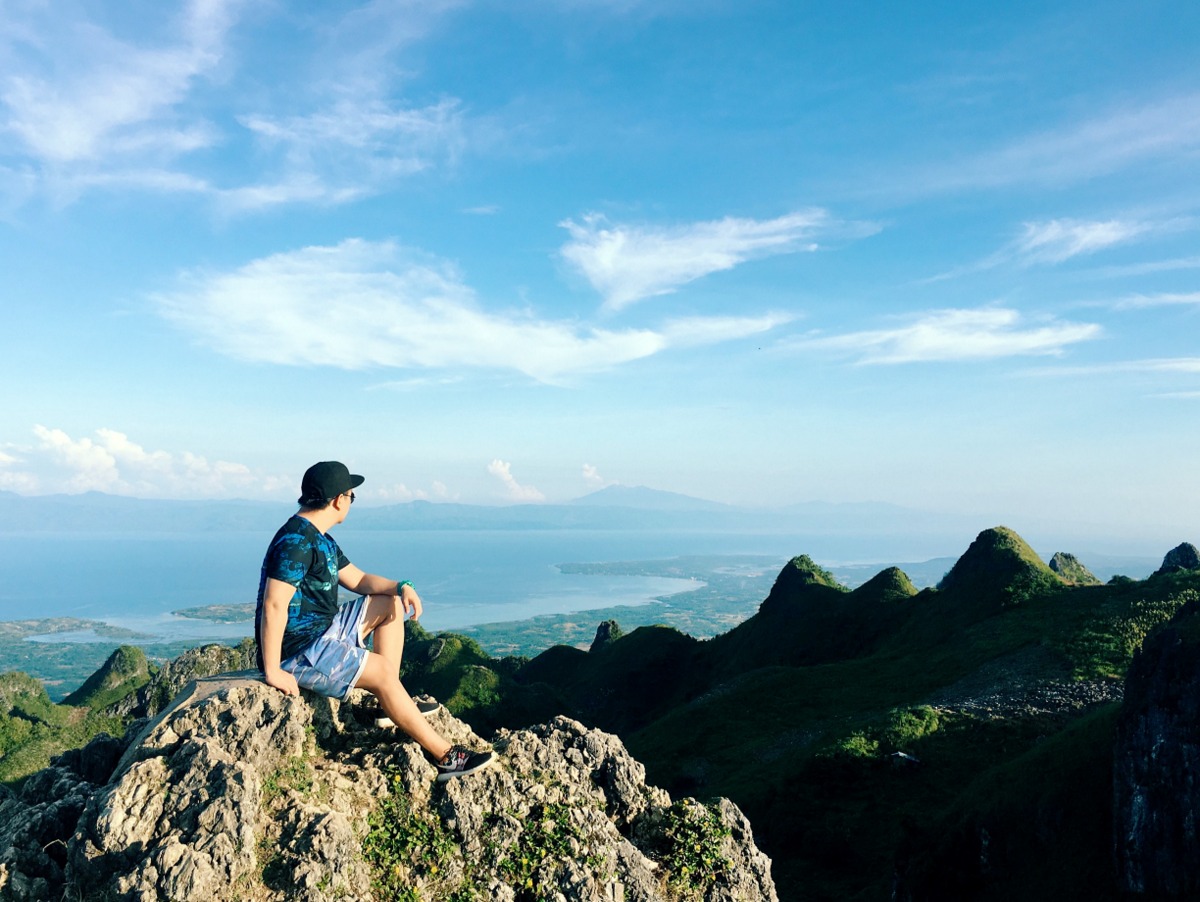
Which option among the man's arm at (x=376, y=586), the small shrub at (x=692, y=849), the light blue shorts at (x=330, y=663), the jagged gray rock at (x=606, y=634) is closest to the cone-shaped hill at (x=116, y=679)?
the jagged gray rock at (x=606, y=634)

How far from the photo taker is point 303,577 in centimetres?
692

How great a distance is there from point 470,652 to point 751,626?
87.6 ft

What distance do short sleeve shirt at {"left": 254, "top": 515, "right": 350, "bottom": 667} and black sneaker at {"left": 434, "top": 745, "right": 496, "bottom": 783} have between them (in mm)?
1931

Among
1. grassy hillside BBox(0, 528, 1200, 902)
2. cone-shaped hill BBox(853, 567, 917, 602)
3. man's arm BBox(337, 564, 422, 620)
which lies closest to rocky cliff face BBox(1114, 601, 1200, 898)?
grassy hillside BBox(0, 528, 1200, 902)

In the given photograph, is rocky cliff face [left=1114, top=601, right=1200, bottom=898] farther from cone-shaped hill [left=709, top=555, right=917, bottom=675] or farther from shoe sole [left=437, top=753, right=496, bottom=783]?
cone-shaped hill [left=709, top=555, right=917, bottom=675]

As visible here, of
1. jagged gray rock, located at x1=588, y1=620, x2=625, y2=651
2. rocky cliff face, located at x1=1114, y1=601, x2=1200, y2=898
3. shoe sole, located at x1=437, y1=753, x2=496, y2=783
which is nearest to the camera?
shoe sole, located at x1=437, y1=753, x2=496, y2=783

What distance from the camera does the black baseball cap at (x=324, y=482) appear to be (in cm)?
720

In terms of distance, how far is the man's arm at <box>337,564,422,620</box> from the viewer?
7.53 m

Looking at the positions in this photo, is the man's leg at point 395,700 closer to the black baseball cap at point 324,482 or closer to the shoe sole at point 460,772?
the shoe sole at point 460,772

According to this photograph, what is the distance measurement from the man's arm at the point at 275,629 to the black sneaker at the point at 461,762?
1.76 m

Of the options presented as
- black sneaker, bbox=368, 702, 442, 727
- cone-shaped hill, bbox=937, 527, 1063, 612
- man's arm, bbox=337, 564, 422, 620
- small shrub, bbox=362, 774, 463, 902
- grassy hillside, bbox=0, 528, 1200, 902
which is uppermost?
man's arm, bbox=337, 564, 422, 620

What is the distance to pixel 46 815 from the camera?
629 cm

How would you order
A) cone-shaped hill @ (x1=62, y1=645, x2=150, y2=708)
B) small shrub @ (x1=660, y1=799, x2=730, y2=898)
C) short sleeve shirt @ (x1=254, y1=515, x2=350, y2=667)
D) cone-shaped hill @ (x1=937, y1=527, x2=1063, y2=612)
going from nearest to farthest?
short sleeve shirt @ (x1=254, y1=515, x2=350, y2=667) → small shrub @ (x1=660, y1=799, x2=730, y2=898) → cone-shaped hill @ (x1=937, y1=527, x2=1063, y2=612) → cone-shaped hill @ (x1=62, y1=645, x2=150, y2=708)

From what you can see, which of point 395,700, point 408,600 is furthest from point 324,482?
point 395,700
